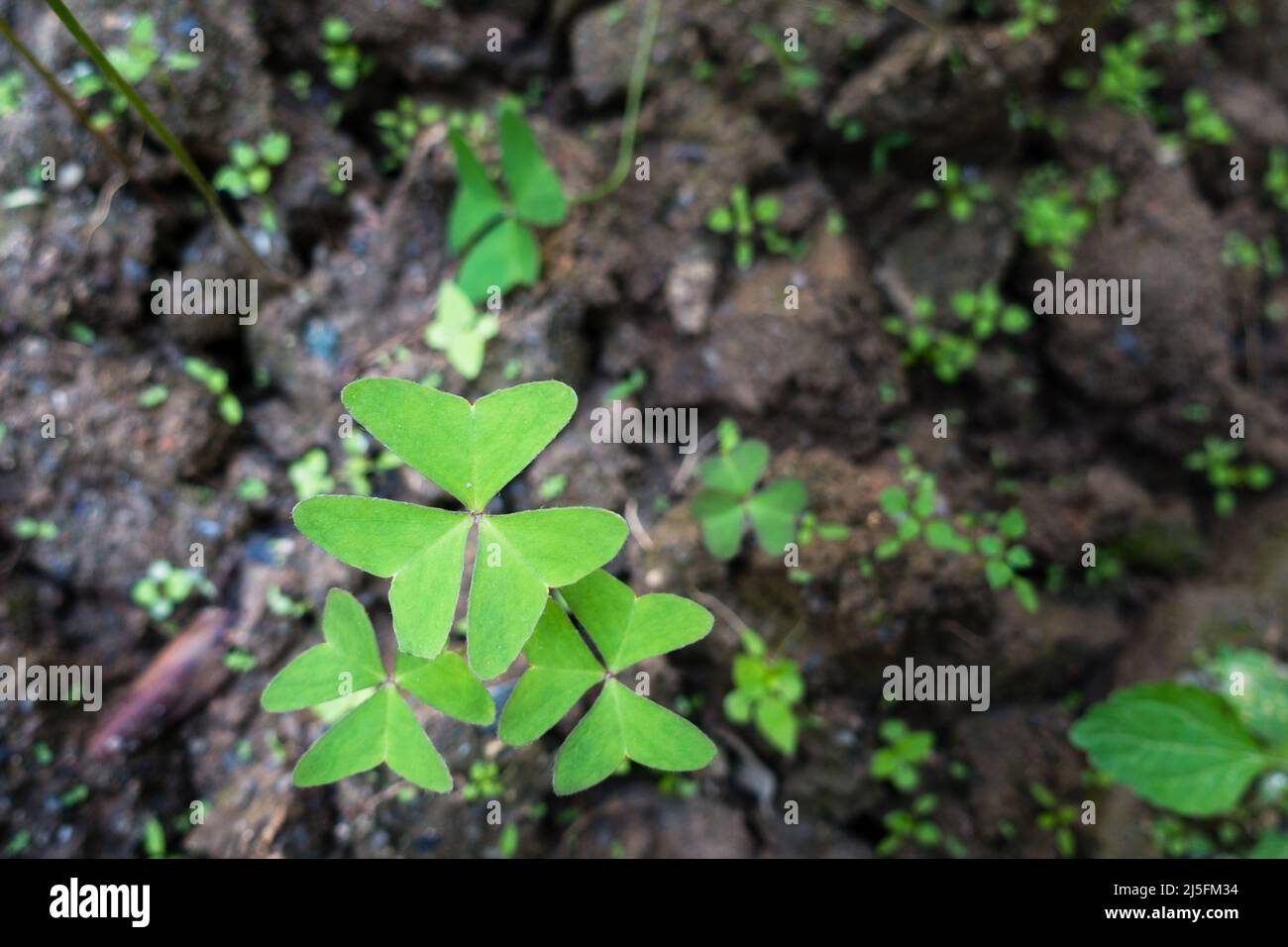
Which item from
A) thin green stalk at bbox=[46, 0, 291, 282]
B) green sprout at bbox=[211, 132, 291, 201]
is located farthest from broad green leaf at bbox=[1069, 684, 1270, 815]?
green sprout at bbox=[211, 132, 291, 201]

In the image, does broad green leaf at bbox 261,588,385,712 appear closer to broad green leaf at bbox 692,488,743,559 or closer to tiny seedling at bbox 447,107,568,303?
broad green leaf at bbox 692,488,743,559

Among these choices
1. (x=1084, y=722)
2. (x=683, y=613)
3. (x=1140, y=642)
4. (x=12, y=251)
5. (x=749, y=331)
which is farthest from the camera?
(x=1140, y=642)

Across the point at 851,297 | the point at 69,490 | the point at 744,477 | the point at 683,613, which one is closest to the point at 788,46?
the point at 851,297

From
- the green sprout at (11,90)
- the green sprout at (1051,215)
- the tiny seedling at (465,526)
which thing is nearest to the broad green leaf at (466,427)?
the tiny seedling at (465,526)

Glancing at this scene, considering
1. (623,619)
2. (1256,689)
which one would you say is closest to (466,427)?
(623,619)

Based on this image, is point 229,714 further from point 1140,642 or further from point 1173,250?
point 1173,250
